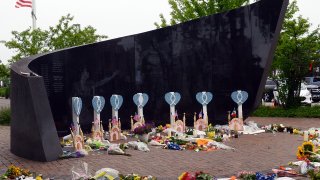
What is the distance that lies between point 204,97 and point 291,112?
7409 mm

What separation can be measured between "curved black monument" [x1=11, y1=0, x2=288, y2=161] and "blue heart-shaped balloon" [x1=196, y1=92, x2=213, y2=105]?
0.62 meters

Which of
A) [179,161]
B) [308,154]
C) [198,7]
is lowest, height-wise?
[179,161]

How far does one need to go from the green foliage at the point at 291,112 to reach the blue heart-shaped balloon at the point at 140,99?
27.0 feet

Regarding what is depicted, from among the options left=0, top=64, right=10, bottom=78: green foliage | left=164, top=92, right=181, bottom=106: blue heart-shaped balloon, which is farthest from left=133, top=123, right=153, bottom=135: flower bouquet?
left=0, top=64, right=10, bottom=78: green foliage

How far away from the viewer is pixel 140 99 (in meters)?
14.6

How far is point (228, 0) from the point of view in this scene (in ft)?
76.3

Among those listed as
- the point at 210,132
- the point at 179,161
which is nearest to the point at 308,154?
A: the point at 179,161

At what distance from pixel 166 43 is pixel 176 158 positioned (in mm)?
6394

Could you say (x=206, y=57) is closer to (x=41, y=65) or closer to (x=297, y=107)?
(x=41, y=65)

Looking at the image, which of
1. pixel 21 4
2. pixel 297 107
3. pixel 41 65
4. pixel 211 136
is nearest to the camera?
pixel 211 136

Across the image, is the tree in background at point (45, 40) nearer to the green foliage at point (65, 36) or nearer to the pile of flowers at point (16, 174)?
the green foliage at point (65, 36)

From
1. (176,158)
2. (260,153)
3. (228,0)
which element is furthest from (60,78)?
(228,0)

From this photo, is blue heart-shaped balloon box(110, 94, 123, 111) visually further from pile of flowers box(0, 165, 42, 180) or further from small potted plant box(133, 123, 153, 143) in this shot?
pile of flowers box(0, 165, 42, 180)

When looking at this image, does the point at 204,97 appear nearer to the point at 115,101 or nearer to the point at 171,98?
the point at 171,98
